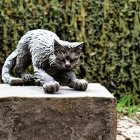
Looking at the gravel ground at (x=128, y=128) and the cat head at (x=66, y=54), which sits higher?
the cat head at (x=66, y=54)

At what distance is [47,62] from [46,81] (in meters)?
0.16

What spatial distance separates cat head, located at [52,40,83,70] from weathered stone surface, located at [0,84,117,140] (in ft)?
0.61

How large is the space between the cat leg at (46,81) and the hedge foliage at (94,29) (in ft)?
7.03

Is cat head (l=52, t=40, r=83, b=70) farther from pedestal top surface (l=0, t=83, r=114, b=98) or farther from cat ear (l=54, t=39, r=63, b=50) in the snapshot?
pedestal top surface (l=0, t=83, r=114, b=98)

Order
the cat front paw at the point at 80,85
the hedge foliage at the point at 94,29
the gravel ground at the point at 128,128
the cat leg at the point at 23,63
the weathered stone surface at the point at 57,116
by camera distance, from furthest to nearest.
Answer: the hedge foliage at the point at 94,29 < the gravel ground at the point at 128,128 < the cat leg at the point at 23,63 < the cat front paw at the point at 80,85 < the weathered stone surface at the point at 57,116

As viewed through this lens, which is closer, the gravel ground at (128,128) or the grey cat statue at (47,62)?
the grey cat statue at (47,62)

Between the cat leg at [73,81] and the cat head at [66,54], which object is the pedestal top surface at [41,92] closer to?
the cat leg at [73,81]

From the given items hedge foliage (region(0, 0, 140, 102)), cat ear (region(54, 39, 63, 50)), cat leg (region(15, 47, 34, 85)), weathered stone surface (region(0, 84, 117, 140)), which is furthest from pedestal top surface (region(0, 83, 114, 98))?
hedge foliage (region(0, 0, 140, 102))

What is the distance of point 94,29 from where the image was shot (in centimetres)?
591

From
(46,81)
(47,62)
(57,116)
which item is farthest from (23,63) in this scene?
(57,116)

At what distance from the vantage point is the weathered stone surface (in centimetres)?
337

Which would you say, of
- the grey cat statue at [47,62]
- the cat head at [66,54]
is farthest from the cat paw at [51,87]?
the cat head at [66,54]

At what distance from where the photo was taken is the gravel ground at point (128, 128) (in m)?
4.47

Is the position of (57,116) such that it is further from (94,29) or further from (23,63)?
(94,29)
